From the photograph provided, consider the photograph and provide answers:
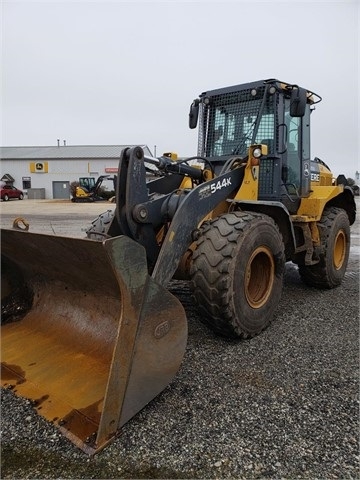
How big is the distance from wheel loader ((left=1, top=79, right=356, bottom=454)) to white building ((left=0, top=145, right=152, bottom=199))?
3626 centimetres

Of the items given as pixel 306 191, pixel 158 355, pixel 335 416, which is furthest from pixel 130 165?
pixel 306 191

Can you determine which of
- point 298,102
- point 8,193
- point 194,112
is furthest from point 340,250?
point 8,193

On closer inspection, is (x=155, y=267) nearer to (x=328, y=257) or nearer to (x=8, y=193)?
(x=328, y=257)

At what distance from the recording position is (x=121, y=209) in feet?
10.3

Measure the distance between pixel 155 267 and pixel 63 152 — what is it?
44.6 meters

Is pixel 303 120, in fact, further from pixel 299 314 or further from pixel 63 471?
pixel 63 471

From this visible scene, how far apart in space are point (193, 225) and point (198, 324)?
3.60 ft

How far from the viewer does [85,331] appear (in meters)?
2.95

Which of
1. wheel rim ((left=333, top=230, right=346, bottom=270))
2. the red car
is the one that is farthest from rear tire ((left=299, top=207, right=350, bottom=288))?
the red car

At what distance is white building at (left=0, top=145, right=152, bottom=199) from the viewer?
4034 centimetres

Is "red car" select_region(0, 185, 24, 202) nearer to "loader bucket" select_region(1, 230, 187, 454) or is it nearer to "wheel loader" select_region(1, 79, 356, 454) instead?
"wheel loader" select_region(1, 79, 356, 454)

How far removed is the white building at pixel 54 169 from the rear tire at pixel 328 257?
36.0 meters

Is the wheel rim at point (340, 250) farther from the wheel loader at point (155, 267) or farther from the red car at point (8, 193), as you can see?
the red car at point (8, 193)

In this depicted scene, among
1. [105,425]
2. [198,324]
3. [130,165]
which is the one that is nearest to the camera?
[105,425]
